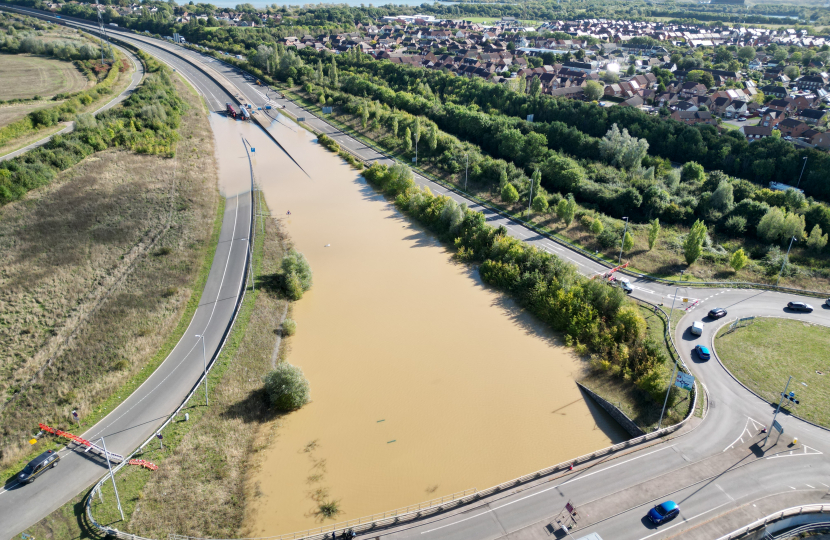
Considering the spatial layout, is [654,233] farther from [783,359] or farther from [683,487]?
[683,487]

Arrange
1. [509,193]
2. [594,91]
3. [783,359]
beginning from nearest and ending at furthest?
[783,359] < [509,193] < [594,91]

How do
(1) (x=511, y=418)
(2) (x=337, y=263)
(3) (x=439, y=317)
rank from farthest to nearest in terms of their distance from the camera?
(2) (x=337, y=263) → (3) (x=439, y=317) → (1) (x=511, y=418)

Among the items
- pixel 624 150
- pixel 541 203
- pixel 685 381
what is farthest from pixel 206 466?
pixel 624 150

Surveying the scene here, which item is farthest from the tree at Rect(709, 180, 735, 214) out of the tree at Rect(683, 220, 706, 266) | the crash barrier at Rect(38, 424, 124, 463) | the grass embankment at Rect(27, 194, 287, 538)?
the crash barrier at Rect(38, 424, 124, 463)

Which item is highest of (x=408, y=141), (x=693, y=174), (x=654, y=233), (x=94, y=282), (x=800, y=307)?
(x=408, y=141)

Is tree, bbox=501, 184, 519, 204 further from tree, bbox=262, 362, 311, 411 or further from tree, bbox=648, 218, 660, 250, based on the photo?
→ tree, bbox=262, 362, 311, 411

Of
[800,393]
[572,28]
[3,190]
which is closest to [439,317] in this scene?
[800,393]

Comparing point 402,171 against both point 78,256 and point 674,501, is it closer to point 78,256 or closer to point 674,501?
point 78,256
